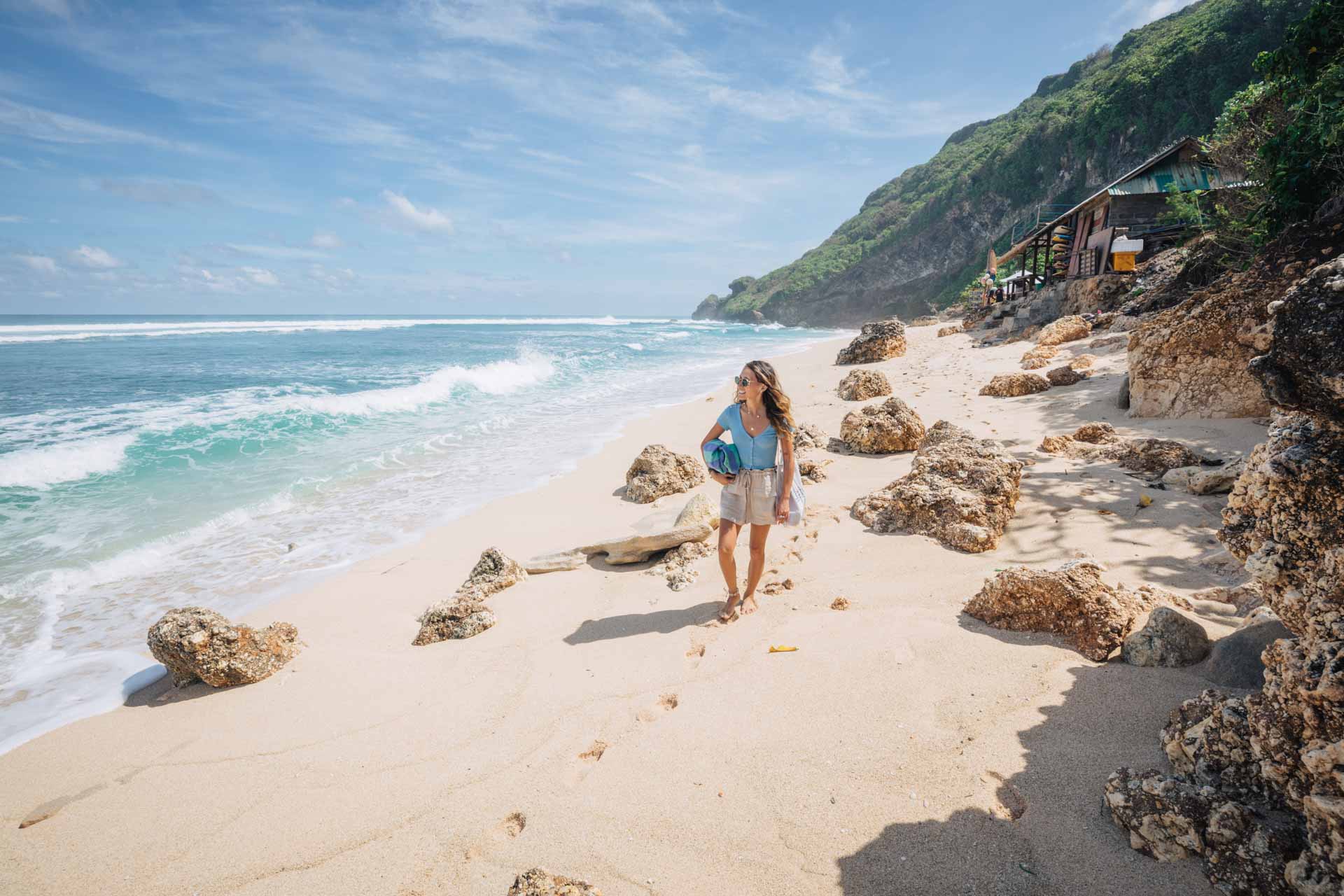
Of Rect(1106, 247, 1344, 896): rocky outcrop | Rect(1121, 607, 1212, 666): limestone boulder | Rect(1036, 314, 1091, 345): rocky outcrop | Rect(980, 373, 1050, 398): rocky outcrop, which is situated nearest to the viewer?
Rect(1106, 247, 1344, 896): rocky outcrop

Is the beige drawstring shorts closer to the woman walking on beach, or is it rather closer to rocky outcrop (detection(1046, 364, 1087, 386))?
the woman walking on beach

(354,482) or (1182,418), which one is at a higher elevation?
(1182,418)

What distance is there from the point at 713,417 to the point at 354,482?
6029mm

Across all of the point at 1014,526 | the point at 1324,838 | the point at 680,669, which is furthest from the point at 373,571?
the point at 1324,838

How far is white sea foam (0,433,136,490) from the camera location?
8.58 meters

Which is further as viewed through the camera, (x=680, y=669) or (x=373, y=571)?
(x=373, y=571)

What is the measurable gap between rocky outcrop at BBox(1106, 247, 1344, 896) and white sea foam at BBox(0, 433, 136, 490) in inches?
480

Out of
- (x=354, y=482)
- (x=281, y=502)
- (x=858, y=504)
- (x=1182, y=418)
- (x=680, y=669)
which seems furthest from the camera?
(x=354, y=482)

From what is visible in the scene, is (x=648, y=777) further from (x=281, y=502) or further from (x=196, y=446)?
(x=196, y=446)

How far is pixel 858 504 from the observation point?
5.23 meters

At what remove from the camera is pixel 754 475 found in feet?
13.2

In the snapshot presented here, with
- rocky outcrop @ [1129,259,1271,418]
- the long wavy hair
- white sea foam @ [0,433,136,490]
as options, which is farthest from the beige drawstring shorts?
white sea foam @ [0,433,136,490]

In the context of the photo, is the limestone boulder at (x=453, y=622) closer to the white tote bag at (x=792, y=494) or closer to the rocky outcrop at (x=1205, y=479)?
the white tote bag at (x=792, y=494)

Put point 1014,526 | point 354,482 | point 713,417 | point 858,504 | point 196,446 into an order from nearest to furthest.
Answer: point 1014,526, point 858,504, point 354,482, point 196,446, point 713,417
